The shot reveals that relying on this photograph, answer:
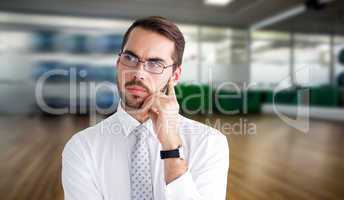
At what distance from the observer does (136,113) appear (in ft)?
2.92

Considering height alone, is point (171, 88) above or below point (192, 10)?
below

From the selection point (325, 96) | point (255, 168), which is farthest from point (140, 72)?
point (325, 96)

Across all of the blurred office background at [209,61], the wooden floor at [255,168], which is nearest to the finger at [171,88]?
the wooden floor at [255,168]

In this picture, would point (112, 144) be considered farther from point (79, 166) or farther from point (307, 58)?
point (307, 58)

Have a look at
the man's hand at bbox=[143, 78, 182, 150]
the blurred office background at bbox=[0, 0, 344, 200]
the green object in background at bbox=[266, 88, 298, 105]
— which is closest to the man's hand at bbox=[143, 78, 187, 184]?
the man's hand at bbox=[143, 78, 182, 150]

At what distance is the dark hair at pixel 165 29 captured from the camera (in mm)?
794

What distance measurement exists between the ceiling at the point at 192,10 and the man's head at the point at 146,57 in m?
6.97

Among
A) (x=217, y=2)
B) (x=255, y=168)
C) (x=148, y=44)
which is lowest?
(x=255, y=168)

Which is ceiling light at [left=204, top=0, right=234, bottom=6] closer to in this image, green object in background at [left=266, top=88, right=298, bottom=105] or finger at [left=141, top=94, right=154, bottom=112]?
green object in background at [left=266, top=88, right=298, bottom=105]

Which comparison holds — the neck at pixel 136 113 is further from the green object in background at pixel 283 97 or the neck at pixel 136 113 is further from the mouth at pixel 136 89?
the green object in background at pixel 283 97

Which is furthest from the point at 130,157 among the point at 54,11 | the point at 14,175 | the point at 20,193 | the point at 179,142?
the point at 54,11

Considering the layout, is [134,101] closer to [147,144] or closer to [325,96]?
[147,144]

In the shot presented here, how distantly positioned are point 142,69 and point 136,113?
141mm

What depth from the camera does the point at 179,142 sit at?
73 cm
